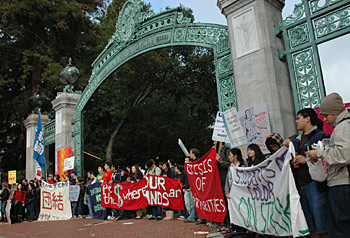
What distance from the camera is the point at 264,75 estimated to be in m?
7.08

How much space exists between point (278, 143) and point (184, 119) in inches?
854

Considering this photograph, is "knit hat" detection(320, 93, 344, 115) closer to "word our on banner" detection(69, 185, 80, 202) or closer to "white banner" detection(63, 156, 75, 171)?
"word our on banner" detection(69, 185, 80, 202)

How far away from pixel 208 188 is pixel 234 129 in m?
1.59

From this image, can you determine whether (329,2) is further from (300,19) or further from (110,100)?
(110,100)

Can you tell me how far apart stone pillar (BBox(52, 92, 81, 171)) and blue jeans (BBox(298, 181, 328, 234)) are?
39.8 ft

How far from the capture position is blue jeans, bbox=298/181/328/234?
367cm

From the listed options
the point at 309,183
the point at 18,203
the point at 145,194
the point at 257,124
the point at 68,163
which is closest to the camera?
the point at 309,183

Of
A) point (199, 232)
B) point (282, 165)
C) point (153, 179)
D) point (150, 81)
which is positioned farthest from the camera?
point (150, 81)

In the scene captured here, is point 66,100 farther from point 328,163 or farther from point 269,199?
point 328,163

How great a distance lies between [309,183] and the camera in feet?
12.6

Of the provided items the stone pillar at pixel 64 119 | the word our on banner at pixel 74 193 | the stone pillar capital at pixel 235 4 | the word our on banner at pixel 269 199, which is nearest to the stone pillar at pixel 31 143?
the stone pillar at pixel 64 119

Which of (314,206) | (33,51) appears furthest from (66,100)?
(314,206)

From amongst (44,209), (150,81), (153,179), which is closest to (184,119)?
(150,81)

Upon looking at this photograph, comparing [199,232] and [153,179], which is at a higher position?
[153,179]
